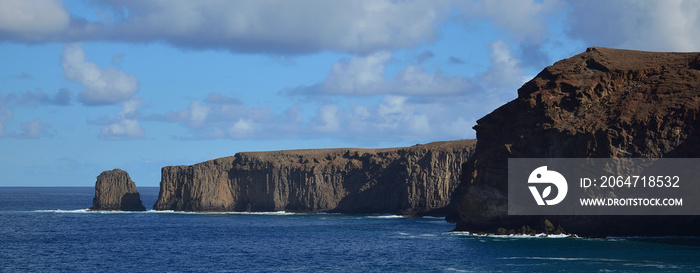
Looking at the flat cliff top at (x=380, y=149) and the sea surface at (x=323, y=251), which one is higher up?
the flat cliff top at (x=380, y=149)

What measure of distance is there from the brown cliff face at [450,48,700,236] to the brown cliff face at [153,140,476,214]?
47041 mm

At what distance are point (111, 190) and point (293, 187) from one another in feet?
121

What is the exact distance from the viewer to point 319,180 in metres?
155

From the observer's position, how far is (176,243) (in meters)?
87.4

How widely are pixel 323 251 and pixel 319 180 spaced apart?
78.2 metres

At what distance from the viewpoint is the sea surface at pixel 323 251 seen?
64.0m

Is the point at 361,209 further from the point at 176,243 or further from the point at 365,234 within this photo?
the point at 176,243

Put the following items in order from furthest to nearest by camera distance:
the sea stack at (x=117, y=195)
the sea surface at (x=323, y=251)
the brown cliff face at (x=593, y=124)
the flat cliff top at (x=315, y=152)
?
the sea stack at (x=117, y=195), the flat cliff top at (x=315, y=152), the brown cliff face at (x=593, y=124), the sea surface at (x=323, y=251)

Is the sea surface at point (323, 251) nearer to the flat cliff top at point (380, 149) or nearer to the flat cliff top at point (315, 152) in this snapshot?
the flat cliff top at point (380, 149)

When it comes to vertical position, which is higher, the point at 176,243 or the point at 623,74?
the point at 623,74

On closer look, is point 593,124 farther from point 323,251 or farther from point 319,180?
point 319,180

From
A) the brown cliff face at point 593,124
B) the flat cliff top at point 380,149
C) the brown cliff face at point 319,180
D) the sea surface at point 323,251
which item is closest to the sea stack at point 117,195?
the brown cliff face at point 319,180

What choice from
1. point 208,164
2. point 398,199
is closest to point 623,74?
point 398,199

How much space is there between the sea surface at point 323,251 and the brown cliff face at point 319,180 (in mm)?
33576
